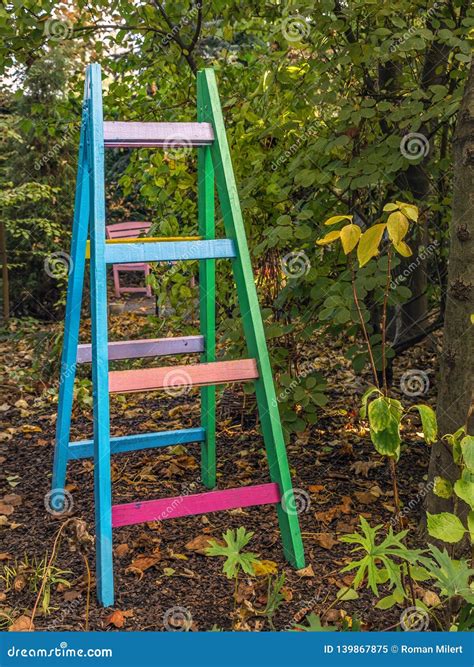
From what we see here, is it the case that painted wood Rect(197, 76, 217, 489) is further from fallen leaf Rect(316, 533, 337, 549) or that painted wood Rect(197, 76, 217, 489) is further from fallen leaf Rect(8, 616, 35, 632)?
fallen leaf Rect(8, 616, 35, 632)

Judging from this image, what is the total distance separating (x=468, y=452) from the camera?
5.58 feet

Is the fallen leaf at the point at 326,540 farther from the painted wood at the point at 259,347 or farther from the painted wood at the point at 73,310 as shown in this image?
the painted wood at the point at 73,310

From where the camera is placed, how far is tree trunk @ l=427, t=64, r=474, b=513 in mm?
2223

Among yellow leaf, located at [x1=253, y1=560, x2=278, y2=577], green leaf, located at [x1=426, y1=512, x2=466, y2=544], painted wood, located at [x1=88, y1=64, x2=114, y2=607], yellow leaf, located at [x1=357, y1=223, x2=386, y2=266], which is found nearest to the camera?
green leaf, located at [x1=426, y1=512, x2=466, y2=544]

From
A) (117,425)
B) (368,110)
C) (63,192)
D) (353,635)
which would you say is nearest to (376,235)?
(353,635)

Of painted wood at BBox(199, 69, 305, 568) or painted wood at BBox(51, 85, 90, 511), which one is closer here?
painted wood at BBox(199, 69, 305, 568)

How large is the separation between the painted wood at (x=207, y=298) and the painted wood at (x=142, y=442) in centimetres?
8

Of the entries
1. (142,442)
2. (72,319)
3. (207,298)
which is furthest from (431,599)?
(72,319)

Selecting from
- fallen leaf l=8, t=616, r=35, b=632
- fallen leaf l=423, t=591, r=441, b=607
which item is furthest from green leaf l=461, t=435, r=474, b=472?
fallen leaf l=8, t=616, r=35, b=632

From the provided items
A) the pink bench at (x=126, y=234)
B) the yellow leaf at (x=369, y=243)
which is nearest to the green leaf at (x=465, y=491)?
the yellow leaf at (x=369, y=243)

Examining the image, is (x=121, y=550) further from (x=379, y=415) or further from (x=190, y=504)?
(x=379, y=415)

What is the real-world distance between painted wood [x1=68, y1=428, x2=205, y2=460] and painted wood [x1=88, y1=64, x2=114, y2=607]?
0.63 m

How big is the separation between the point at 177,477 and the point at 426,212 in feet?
5.63

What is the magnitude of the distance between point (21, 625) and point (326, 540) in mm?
1058
